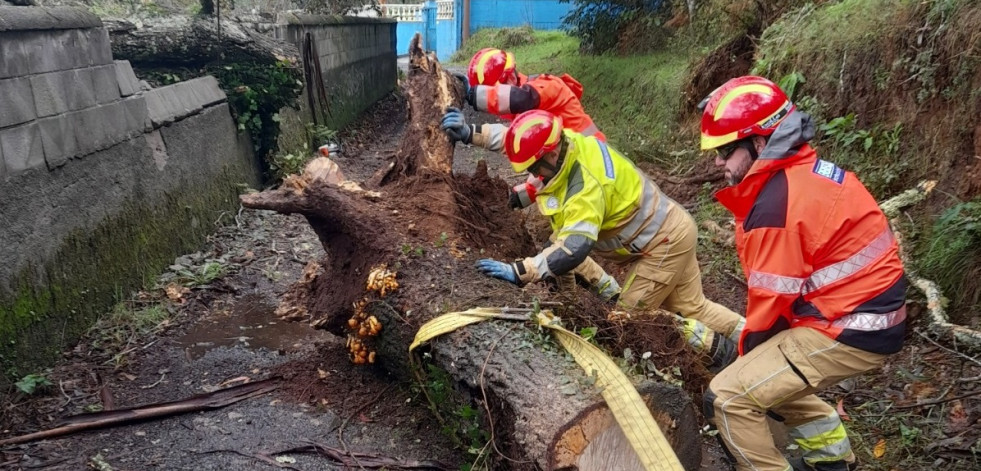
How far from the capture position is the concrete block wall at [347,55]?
9.47 meters

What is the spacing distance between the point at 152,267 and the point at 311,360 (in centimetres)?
183

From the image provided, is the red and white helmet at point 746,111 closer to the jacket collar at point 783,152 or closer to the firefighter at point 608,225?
the jacket collar at point 783,152

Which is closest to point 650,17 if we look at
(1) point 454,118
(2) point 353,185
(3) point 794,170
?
(1) point 454,118

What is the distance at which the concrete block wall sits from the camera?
31.1ft

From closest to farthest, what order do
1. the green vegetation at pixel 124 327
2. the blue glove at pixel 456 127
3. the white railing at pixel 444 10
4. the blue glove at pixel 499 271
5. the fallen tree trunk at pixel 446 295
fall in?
the fallen tree trunk at pixel 446 295, the blue glove at pixel 499 271, the green vegetation at pixel 124 327, the blue glove at pixel 456 127, the white railing at pixel 444 10

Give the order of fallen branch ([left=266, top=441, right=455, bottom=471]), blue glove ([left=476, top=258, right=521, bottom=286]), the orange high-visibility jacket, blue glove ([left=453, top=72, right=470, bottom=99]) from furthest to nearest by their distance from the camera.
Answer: blue glove ([left=453, top=72, right=470, bottom=99]) → the orange high-visibility jacket → blue glove ([left=476, top=258, right=521, bottom=286]) → fallen branch ([left=266, top=441, right=455, bottom=471])

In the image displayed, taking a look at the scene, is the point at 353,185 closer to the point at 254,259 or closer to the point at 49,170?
the point at 49,170

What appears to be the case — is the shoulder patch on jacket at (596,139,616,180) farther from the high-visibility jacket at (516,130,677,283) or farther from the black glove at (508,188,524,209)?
the black glove at (508,188,524,209)

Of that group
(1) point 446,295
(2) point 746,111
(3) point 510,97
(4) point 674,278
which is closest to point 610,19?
(3) point 510,97

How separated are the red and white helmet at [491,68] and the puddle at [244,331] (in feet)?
9.13

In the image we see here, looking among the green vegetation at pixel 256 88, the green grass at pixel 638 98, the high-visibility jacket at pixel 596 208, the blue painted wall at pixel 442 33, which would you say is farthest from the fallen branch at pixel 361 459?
the blue painted wall at pixel 442 33

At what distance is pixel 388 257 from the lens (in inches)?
145

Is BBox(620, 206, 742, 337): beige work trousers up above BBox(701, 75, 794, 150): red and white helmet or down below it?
below

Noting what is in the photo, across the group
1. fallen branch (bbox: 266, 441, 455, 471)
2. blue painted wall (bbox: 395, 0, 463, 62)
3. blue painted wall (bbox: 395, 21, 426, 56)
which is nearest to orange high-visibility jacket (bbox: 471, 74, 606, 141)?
fallen branch (bbox: 266, 441, 455, 471)
